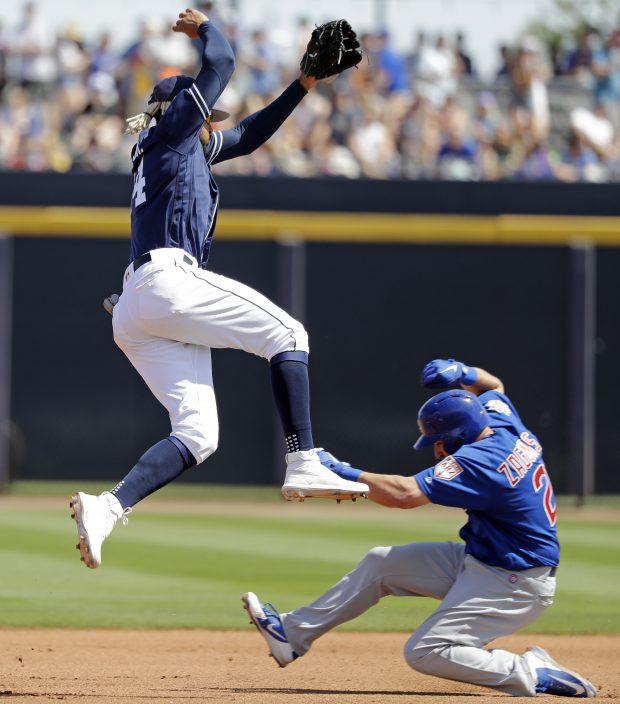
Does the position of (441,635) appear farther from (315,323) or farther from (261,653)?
(315,323)

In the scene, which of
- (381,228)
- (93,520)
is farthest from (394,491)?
(381,228)

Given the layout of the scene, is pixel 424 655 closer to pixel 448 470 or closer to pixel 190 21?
pixel 448 470

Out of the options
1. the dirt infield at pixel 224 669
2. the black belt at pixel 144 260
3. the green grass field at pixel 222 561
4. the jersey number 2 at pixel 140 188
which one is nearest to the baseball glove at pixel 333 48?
the jersey number 2 at pixel 140 188

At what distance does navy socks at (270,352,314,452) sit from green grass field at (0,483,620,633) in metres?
2.66

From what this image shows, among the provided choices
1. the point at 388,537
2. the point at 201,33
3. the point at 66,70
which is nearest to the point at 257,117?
the point at 201,33

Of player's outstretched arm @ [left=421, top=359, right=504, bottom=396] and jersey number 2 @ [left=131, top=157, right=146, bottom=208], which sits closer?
jersey number 2 @ [left=131, top=157, right=146, bottom=208]

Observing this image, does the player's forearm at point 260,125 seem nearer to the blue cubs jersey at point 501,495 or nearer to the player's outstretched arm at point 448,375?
the player's outstretched arm at point 448,375

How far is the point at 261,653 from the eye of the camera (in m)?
6.70

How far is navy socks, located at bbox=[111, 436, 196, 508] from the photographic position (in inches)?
192

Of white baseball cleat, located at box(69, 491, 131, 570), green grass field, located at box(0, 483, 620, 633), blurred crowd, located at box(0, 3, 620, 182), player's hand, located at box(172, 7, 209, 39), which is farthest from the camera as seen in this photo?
blurred crowd, located at box(0, 3, 620, 182)

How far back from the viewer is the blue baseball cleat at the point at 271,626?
18.1 ft

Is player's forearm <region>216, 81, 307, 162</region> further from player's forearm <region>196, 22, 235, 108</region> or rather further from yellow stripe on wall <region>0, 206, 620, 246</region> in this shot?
yellow stripe on wall <region>0, 206, 620, 246</region>

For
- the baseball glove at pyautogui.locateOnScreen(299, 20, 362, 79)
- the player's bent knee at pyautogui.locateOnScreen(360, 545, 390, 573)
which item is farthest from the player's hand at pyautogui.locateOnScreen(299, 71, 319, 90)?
the player's bent knee at pyautogui.locateOnScreen(360, 545, 390, 573)

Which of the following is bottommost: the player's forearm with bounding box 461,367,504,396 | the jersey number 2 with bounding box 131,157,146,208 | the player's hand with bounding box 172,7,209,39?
the player's forearm with bounding box 461,367,504,396
